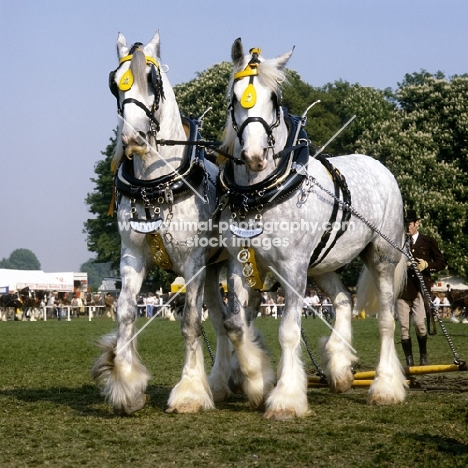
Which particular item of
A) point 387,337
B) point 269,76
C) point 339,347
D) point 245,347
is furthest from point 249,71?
point 387,337

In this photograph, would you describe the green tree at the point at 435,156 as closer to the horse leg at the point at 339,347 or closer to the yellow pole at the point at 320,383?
the horse leg at the point at 339,347

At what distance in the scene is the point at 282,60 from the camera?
917cm

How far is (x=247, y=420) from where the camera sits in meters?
8.81

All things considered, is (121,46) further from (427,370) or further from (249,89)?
(427,370)

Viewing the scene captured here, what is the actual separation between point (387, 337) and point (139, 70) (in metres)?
4.20

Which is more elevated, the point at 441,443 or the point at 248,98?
the point at 248,98

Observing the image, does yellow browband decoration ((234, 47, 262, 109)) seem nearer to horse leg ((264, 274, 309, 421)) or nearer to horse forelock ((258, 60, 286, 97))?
horse forelock ((258, 60, 286, 97))

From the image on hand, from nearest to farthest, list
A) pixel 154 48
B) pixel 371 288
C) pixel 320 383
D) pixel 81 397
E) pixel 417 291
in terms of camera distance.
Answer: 1. pixel 154 48
2. pixel 320 383
3. pixel 81 397
4. pixel 371 288
5. pixel 417 291

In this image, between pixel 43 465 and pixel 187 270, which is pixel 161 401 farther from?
pixel 43 465

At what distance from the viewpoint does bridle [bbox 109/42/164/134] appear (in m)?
9.05

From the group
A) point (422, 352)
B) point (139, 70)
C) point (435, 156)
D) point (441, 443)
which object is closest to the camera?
point (441, 443)

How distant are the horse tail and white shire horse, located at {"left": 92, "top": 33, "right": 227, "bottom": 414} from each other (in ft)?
9.50

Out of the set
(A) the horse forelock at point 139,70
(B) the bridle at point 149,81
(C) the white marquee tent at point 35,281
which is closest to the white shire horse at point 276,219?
(B) the bridle at point 149,81

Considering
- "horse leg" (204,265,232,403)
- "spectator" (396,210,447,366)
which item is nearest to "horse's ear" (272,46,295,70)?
"horse leg" (204,265,232,403)
